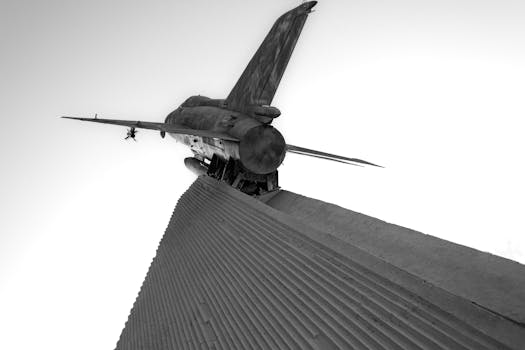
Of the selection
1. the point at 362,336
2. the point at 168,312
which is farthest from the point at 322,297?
the point at 168,312

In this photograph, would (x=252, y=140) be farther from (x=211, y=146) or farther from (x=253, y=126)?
(x=211, y=146)

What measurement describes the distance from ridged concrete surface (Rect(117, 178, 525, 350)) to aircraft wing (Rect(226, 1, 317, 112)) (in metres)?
5.22

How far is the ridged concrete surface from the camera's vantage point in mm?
3879

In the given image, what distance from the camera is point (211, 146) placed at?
587 inches

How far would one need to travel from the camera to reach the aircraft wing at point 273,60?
548 inches

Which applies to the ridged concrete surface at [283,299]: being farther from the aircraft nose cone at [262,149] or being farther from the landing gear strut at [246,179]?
the landing gear strut at [246,179]

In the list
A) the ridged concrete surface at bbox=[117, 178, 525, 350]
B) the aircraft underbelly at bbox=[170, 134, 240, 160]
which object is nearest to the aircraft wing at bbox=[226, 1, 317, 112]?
the aircraft underbelly at bbox=[170, 134, 240, 160]

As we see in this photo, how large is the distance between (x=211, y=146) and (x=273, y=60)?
5006mm

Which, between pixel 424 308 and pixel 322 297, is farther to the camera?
pixel 322 297

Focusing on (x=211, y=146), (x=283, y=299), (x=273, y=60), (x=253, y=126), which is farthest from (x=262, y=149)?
(x=283, y=299)

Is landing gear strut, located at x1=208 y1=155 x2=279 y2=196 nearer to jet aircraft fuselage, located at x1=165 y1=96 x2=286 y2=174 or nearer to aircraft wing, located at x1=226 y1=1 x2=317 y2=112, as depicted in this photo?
jet aircraft fuselage, located at x1=165 y1=96 x2=286 y2=174

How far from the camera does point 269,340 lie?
5336mm

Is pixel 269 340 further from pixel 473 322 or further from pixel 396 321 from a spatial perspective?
pixel 473 322

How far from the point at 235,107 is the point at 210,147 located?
234 centimetres
